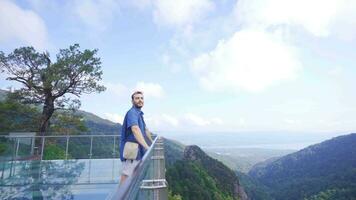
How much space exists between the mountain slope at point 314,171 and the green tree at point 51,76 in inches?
2822

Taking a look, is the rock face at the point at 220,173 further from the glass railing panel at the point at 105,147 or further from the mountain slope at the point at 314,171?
the glass railing panel at the point at 105,147

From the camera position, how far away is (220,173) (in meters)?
69.3

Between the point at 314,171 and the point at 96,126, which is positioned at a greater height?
the point at 96,126

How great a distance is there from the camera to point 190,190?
45719mm

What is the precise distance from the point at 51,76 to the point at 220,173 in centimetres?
5561

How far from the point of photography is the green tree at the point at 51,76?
17.7 meters

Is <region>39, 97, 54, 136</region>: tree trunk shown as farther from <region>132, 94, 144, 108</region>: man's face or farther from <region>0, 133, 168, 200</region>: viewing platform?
<region>132, 94, 144, 108</region>: man's face

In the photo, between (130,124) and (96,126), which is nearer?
(130,124)

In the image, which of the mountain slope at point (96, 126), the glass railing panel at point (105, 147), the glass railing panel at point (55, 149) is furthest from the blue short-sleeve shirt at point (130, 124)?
the mountain slope at point (96, 126)

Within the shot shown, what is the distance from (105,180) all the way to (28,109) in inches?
449

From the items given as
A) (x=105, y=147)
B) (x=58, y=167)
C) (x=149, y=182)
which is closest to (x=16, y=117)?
(x=105, y=147)

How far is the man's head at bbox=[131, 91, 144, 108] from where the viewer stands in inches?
161

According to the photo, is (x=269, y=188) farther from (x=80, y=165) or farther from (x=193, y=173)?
(x=80, y=165)

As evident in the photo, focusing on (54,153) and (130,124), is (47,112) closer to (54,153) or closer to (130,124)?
(54,153)
